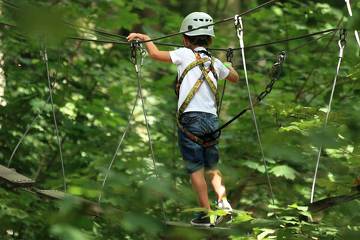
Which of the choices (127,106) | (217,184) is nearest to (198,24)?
(217,184)

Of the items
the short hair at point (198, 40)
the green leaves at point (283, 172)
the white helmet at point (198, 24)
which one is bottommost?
the green leaves at point (283, 172)

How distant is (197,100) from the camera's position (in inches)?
133

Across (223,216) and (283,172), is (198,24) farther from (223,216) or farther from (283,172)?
(283,172)

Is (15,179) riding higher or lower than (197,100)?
lower

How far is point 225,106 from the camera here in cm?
627

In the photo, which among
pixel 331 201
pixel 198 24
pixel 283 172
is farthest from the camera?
pixel 283 172

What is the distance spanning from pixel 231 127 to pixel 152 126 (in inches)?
30.7

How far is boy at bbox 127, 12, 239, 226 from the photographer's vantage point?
3348 millimetres

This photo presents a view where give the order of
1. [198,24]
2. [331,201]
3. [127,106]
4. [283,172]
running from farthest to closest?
1. [127,106]
2. [283,172]
3. [198,24]
4. [331,201]

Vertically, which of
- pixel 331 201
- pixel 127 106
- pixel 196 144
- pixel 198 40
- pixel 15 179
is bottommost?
pixel 331 201

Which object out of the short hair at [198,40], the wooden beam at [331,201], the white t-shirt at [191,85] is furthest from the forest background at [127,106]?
the wooden beam at [331,201]

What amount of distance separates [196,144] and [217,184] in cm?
23

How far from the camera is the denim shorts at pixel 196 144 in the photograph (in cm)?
335

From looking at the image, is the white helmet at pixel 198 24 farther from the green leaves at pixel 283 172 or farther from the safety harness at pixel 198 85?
the green leaves at pixel 283 172
